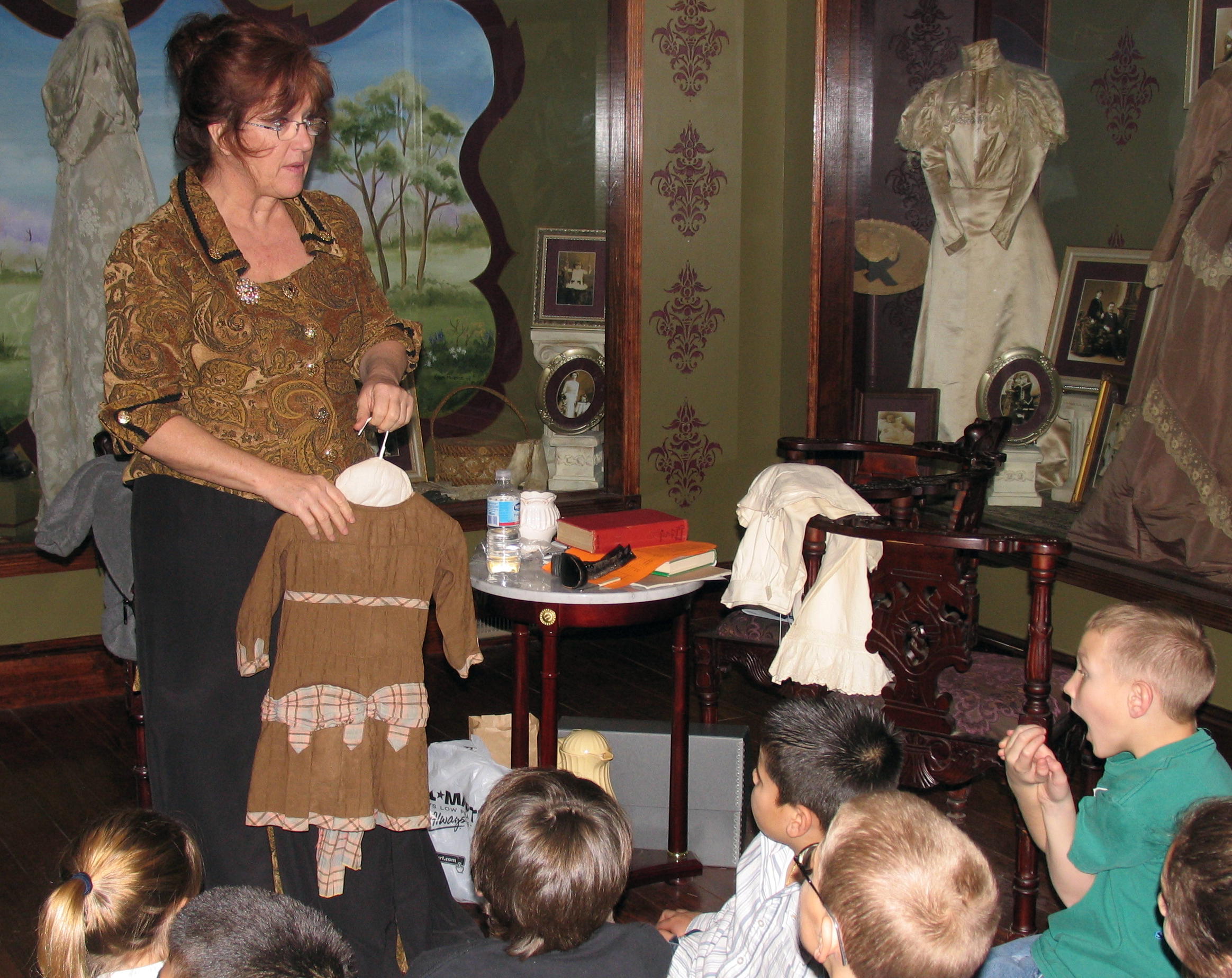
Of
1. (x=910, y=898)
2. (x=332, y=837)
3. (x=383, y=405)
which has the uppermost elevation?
(x=383, y=405)

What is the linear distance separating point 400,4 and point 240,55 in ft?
9.70

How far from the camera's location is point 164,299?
2.07 meters

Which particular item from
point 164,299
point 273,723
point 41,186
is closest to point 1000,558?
point 273,723

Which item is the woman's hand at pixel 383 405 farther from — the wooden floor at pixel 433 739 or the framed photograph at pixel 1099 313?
the framed photograph at pixel 1099 313

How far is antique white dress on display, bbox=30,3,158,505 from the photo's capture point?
13.8 feet

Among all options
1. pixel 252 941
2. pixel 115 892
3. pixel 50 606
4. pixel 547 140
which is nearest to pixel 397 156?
pixel 547 140

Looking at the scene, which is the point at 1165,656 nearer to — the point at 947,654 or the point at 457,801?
the point at 947,654

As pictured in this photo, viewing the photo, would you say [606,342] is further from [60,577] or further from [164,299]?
[164,299]

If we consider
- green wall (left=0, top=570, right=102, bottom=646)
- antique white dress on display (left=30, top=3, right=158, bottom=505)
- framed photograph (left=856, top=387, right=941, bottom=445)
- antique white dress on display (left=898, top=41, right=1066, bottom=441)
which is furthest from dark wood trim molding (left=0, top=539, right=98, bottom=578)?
antique white dress on display (left=898, top=41, right=1066, bottom=441)

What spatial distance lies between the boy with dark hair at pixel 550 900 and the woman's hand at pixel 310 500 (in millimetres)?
677

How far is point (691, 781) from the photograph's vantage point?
311 cm

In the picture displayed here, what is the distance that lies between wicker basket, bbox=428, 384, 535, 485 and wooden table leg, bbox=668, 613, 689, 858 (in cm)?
216

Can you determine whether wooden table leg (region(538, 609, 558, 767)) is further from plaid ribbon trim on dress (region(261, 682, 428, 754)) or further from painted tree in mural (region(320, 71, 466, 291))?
painted tree in mural (region(320, 71, 466, 291))

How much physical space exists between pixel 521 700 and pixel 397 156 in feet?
9.35
